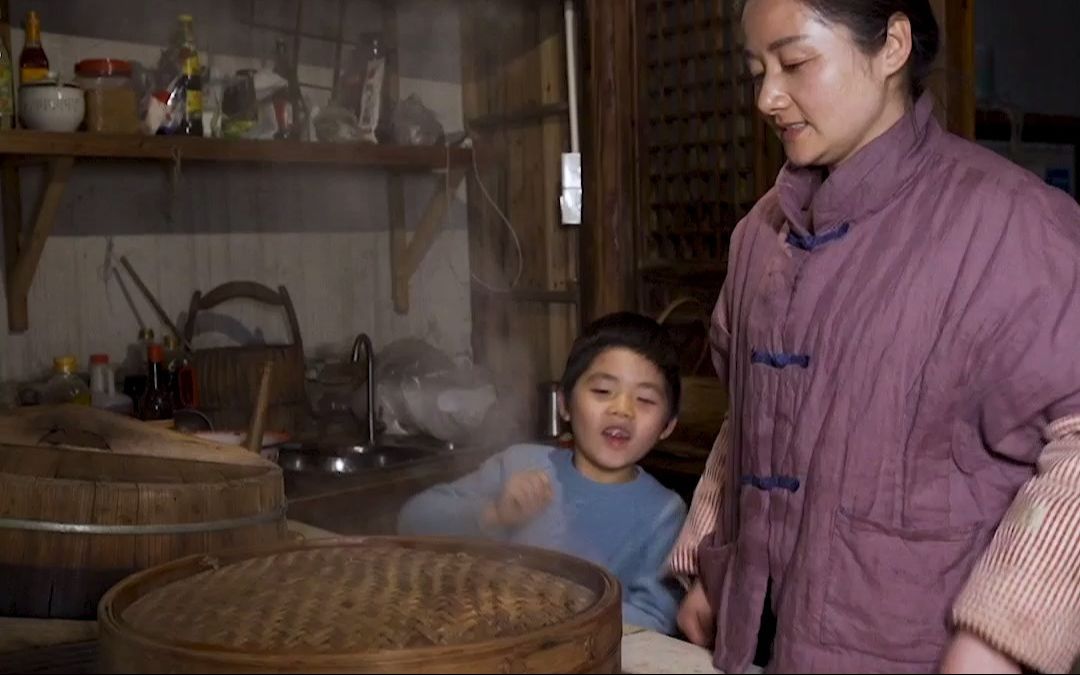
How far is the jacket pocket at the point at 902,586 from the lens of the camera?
1.48 m

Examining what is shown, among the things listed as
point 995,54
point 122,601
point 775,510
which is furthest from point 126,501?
point 995,54

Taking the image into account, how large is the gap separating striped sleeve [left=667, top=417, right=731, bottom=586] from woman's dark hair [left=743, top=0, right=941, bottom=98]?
614 millimetres

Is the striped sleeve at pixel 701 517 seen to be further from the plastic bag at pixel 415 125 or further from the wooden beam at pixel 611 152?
the plastic bag at pixel 415 125

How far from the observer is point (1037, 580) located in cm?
134

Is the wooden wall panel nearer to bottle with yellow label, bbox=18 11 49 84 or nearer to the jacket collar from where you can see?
bottle with yellow label, bbox=18 11 49 84

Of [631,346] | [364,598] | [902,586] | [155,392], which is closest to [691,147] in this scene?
[631,346]

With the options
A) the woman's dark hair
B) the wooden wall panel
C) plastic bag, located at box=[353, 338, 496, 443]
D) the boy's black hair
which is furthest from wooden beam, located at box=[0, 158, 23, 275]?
the woman's dark hair

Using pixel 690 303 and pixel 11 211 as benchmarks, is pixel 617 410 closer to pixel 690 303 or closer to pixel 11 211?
pixel 690 303

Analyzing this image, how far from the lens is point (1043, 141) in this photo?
5.17m

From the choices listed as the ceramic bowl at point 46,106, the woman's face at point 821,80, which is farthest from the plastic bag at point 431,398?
the woman's face at point 821,80

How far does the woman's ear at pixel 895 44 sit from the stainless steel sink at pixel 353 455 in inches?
84.8

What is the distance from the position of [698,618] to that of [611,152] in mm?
2177

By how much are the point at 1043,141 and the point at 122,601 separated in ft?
15.7

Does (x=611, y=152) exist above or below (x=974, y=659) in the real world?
above
